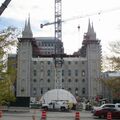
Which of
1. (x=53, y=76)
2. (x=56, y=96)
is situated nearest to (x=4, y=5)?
(x=56, y=96)

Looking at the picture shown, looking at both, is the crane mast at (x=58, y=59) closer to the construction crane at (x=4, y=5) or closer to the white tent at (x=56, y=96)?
the white tent at (x=56, y=96)

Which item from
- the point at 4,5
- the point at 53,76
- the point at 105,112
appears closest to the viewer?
the point at 4,5

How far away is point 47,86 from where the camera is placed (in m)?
191

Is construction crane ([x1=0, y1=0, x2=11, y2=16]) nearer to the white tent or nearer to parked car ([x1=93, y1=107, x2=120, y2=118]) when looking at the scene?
parked car ([x1=93, y1=107, x2=120, y2=118])

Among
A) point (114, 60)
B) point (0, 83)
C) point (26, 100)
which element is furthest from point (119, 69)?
point (26, 100)

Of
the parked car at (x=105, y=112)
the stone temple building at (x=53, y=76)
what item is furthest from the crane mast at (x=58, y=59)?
the parked car at (x=105, y=112)

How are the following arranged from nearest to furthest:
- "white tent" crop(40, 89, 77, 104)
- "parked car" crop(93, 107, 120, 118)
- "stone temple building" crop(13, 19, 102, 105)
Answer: "parked car" crop(93, 107, 120, 118), "white tent" crop(40, 89, 77, 104), "stone temple building" crop(13, 19, 102, 105)

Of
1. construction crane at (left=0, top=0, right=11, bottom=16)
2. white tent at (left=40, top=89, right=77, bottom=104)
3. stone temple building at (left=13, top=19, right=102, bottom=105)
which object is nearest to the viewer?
construction crane at (left=0, top=0, right=11, bottom=16)

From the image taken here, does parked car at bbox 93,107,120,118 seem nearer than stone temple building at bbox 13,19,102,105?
Yes

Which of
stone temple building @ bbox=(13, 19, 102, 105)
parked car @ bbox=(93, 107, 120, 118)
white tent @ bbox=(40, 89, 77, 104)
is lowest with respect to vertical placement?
parked car @ bbox=(93, 107, 120, 118)

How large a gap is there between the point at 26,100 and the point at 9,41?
153ft

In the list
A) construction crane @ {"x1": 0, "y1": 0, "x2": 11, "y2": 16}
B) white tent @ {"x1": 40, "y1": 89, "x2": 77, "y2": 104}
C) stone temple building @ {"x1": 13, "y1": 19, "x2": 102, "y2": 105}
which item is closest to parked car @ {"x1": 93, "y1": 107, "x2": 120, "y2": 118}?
construction crane @ {"x1": 0, "y1": 0, "x2": 11, "y2": 16}

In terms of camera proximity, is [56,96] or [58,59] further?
[58,59]

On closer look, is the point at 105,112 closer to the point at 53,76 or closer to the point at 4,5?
the point at 4,5
